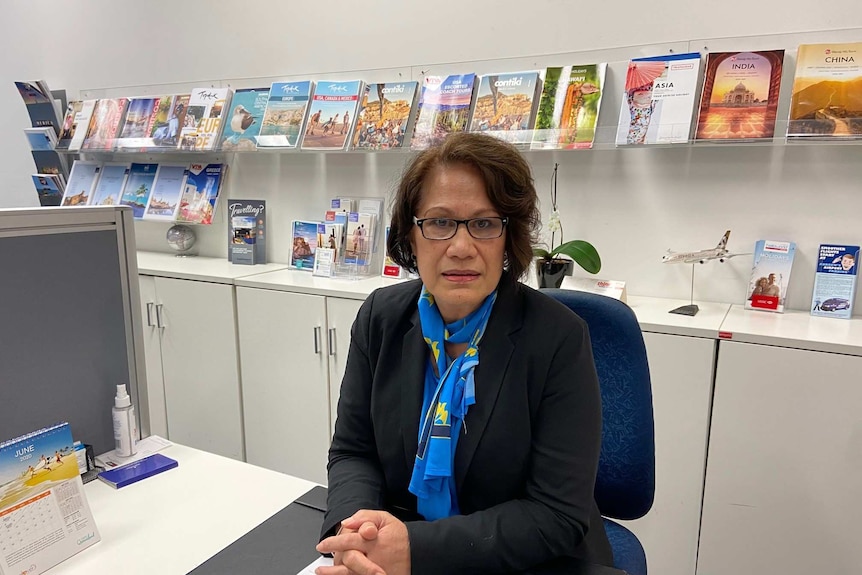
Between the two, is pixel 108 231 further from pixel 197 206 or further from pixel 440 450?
pixel 197 206

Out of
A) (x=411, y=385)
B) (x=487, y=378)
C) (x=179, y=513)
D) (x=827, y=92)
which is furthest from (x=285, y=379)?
(x=827, y=92)

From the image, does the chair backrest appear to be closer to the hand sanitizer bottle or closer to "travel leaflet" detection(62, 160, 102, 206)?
the hand sanitizer bottle

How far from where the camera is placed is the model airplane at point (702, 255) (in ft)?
7.21

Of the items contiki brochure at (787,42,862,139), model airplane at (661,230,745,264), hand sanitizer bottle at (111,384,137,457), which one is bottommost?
hand sanitizer bottle at (111,384,137,457)

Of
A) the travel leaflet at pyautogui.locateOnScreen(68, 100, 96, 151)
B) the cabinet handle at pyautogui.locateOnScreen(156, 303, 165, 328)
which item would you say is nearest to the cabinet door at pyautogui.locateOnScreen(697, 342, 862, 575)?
the cabinet handle at pyautogui.locateOnScreen(156, 303, 165, 328)

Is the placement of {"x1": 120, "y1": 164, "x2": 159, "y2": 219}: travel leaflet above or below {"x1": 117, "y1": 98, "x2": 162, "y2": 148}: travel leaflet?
below

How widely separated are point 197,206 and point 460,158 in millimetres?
2637

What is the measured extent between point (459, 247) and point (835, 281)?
5.40 feet

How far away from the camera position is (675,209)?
2.41 m

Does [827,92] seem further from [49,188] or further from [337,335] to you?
[49,188]

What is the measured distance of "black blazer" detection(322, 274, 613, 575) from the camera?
1.07m

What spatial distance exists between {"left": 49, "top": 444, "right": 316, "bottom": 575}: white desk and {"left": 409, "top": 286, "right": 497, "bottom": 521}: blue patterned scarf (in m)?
0.30

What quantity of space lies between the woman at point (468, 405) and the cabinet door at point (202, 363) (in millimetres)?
1819

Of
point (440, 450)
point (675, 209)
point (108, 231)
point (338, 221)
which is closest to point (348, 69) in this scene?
point (338, 221)
